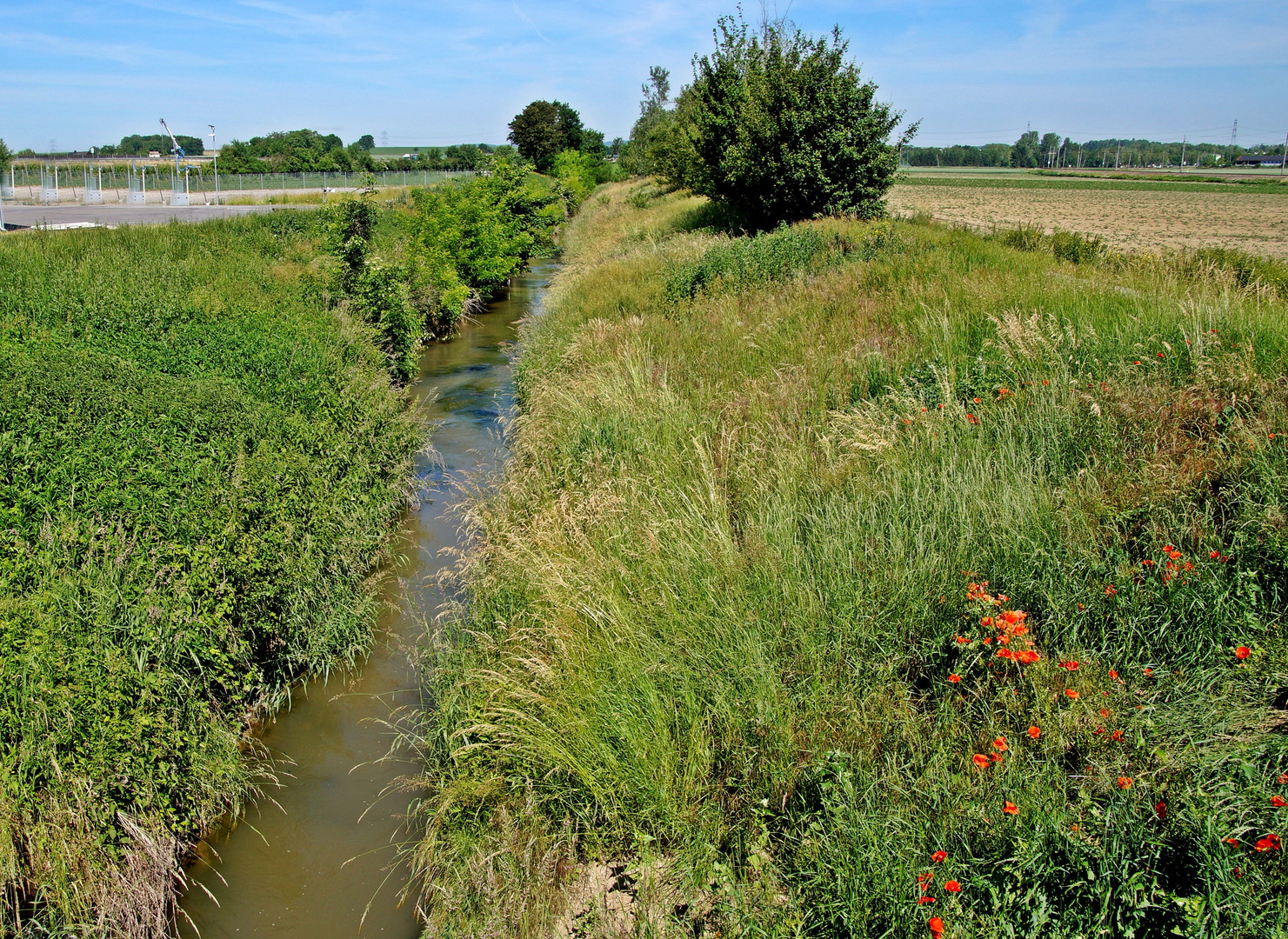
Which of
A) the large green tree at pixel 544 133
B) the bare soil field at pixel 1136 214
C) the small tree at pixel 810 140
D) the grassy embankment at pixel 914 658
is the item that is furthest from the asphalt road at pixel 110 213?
the large green tree at pixel 544 133

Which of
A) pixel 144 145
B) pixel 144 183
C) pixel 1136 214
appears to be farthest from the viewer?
pixel 144 145

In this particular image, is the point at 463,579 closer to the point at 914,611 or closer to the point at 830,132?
the point at 914,611

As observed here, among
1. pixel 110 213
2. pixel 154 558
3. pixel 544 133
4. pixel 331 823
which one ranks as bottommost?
pixel 331 823

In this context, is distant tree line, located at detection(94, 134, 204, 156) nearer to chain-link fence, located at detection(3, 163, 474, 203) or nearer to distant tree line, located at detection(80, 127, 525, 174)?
distant tree line, located at detection(80, 127, 525, 174)

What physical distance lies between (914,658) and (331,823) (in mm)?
3680

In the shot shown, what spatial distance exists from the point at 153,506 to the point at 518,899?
12.7 feet

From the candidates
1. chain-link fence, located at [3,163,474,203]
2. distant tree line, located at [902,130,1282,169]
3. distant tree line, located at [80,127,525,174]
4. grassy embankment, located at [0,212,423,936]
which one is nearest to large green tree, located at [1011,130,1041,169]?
distant tree line, located at [902,130,1282,169]

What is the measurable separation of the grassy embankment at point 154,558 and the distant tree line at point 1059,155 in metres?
149

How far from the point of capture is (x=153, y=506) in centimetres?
573

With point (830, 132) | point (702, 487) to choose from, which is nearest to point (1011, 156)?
point (830, 132)

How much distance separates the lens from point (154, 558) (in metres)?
5.18

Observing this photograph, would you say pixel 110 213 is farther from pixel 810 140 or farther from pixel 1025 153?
pixel 1025 153

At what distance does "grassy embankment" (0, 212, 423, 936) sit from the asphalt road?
64.9ft

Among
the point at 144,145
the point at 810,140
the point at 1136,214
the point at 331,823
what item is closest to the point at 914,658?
the point at 331,823
